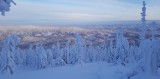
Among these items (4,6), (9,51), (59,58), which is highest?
(4,6)

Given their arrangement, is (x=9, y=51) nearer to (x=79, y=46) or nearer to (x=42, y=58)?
Result: (x=42, y=58)

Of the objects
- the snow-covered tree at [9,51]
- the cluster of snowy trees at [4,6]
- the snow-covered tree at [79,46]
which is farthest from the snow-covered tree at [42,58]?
the cluster of snowy trees at [4,6]

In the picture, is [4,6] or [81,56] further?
[81,56]

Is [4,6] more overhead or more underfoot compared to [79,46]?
more overhead

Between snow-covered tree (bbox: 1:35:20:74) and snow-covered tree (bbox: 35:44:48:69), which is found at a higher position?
snow-covered tree (bbox: 1:35:20:74)

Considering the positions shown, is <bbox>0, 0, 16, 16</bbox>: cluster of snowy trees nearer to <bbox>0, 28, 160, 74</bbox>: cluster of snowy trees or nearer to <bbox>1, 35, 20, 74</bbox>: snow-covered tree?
<bbox>0, 28, 160, 74</bbox>: cluster of snowy trees

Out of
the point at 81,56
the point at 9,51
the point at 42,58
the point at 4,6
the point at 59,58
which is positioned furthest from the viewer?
the point at 59,58

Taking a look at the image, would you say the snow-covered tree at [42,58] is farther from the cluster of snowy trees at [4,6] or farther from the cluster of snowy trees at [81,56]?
the cluster of snowy trees at [4,6]

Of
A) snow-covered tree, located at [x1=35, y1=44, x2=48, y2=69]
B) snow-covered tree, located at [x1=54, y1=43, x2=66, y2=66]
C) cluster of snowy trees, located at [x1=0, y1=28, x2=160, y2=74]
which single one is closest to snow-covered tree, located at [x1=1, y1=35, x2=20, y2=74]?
cluster of snowy trees, located at [x1=0, y1=28, x2=160, y2=74]

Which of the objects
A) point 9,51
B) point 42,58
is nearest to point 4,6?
point 9,51

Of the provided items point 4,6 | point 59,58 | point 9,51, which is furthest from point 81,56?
point 4,6

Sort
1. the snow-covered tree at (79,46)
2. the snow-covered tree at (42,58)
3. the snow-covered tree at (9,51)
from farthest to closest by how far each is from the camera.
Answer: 1. the snow-covered tree at (42,58)
2. the snow-covered tree at (79,46)
3. the snow-covered tree at (9,51)

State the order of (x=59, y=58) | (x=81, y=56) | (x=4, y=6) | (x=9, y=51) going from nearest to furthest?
(x=4, y=6)
(x=9, y=51)
(x=81, y=56)
(x=59, y=58)

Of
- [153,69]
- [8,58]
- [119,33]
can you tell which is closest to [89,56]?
[119,33]
